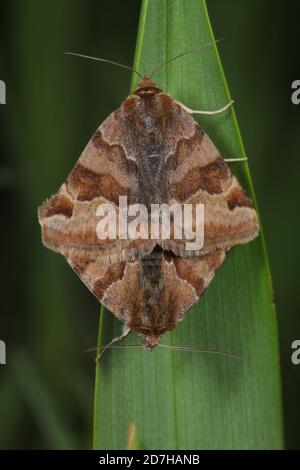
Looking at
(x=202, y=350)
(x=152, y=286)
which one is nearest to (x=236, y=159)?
(x=152, y=286)

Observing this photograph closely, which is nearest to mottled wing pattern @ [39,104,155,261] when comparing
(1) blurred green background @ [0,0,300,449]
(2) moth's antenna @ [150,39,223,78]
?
(2) moth's antenna @ [150,39,223,78]

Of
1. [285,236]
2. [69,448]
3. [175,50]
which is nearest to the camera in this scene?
[175,50]

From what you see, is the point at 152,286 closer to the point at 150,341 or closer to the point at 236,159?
the point at 150,341

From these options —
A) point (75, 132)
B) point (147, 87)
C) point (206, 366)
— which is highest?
point (75, 132)

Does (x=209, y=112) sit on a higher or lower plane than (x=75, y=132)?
lower

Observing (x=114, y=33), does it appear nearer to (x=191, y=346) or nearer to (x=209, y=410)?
(x=191, y=346)

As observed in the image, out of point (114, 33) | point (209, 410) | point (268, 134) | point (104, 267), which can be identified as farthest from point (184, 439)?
point (114, 33)
